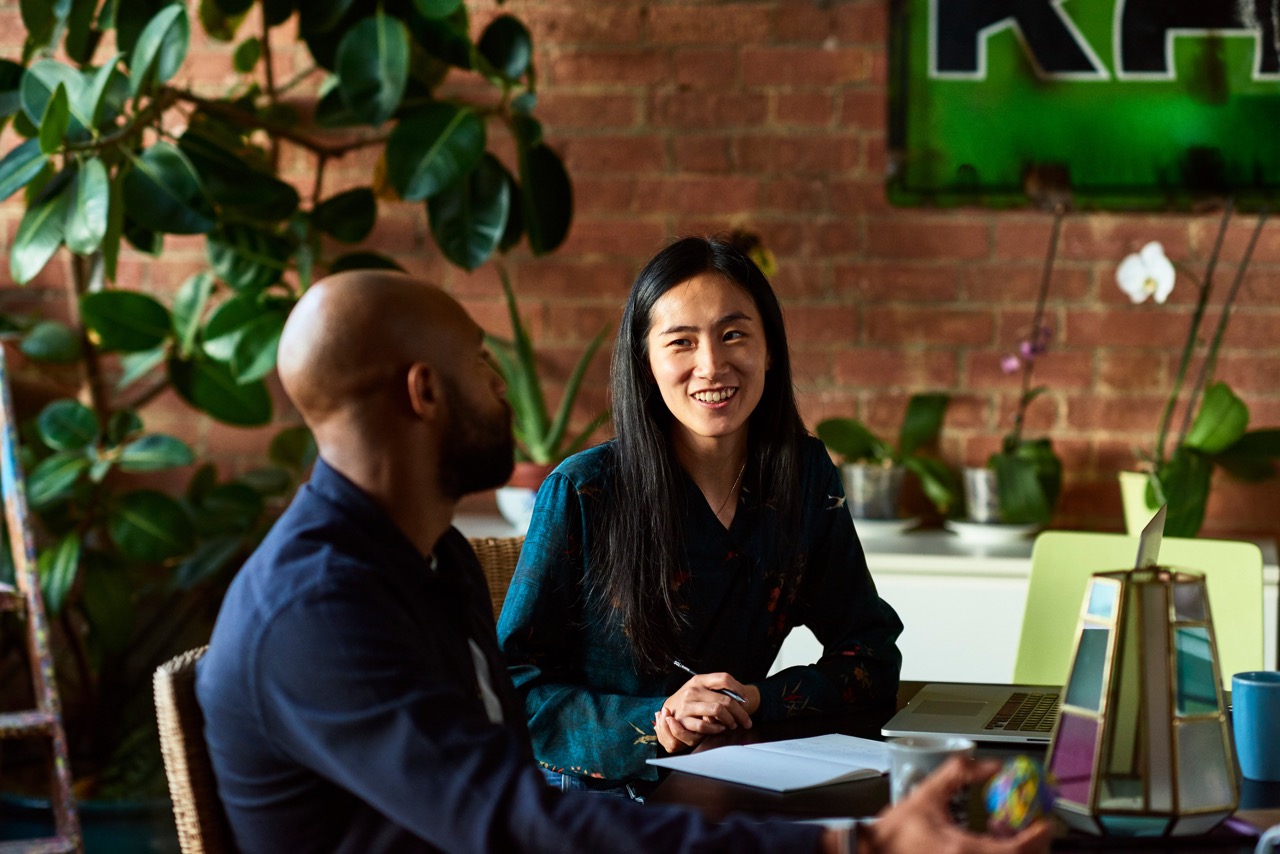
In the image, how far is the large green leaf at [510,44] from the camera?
10.2 ft

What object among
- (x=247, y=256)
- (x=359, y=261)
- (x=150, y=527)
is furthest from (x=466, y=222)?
(x=150, y=527)

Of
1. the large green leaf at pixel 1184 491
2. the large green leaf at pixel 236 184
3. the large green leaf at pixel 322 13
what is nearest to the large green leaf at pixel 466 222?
the large green leaf at pixel 236 184

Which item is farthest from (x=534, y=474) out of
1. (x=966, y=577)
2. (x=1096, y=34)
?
(x=1096, y=34)

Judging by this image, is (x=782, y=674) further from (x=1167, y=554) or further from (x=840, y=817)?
(x=1167, y=554)

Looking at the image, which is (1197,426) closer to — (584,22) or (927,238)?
(927,238)

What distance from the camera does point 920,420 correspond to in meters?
3.27

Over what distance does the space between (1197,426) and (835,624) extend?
1.46 meters

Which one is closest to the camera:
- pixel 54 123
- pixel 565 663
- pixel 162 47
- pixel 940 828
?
pixel 940 828

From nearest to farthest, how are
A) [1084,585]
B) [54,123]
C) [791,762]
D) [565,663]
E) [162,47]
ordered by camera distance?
Result: [791,762], [565,663], [1084,585], [54,123], [162,47]

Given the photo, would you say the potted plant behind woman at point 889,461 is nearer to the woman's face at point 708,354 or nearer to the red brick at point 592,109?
the red brick at point 592,109

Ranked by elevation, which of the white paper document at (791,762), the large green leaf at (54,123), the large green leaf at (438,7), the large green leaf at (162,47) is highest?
the large green leaf at (438,7)

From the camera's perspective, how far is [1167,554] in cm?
233

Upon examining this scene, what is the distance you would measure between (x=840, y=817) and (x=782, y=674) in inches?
20.3

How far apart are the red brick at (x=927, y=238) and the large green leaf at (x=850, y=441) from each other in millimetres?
431
